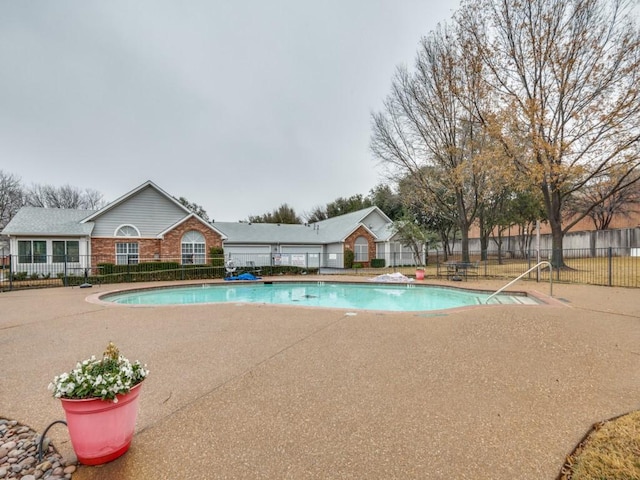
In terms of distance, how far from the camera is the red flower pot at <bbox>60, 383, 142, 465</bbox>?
2027 millimetres

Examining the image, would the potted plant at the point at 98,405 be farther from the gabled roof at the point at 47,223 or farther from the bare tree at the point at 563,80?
the gabled roof at the point at 47,223

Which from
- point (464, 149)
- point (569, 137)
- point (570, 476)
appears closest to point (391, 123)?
point (464, 149)

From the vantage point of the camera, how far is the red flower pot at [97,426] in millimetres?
2027

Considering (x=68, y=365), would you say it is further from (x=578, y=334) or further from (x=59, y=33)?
(x=59, y=33)

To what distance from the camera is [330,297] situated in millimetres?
13039

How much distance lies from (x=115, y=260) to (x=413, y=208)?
78.8ft

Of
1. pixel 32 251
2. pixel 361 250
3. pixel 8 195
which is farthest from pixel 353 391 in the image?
pixel 8 195

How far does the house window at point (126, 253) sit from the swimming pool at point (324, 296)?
22.7 ft

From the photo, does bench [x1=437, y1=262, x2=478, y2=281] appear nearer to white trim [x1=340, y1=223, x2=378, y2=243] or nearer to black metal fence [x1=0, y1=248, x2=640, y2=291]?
black metal fence [x1=0, y1=248, x2=640, y2=291]

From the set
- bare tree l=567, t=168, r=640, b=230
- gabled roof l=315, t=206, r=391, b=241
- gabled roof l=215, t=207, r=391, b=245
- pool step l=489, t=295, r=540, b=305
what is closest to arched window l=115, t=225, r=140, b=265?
gabled roof l=215, t=207, r=391, b=245

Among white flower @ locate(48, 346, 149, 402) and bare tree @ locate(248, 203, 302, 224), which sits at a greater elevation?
bare tree @ locate(248, 203, 302, 224)

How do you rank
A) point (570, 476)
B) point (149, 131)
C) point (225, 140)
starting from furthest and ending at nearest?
point (225, 140)
point (149, 131)
point (570, 476)

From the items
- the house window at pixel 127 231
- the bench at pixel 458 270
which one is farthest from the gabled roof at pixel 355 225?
the house window at pixel 127 231

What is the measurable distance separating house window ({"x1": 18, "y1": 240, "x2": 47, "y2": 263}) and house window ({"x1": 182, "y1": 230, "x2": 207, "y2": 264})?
23.6ft
